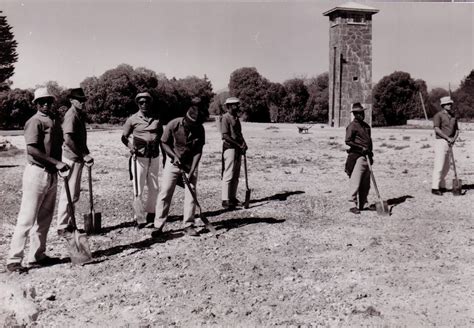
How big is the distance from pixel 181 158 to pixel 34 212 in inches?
80.2

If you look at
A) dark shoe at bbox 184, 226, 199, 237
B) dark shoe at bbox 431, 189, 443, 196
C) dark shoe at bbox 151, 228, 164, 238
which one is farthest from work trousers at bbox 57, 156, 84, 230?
dark shoe at bbox 431, 189, 443, 196

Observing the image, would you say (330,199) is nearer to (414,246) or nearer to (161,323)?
(414,246)

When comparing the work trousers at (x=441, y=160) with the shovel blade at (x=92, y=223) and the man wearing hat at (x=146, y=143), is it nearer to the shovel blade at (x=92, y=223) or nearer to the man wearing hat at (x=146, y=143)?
the man wearing hat at (x=146, y=143)

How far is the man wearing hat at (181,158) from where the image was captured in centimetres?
646

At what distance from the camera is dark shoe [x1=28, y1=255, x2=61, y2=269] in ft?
17.3

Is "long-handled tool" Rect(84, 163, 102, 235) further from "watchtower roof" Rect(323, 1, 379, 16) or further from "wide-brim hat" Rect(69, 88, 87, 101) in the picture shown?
"watchtower roof" Rect(323, 1, 379, 16)

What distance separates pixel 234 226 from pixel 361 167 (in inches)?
91.5

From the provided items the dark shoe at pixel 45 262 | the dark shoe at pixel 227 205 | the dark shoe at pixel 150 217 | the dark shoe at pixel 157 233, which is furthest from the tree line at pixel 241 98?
the dark shoe at pixel 45 262

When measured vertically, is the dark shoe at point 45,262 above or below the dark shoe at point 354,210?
below

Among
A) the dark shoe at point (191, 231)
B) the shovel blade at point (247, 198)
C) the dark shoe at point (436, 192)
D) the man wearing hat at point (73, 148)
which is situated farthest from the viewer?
the dark shoe at point (436, 192)

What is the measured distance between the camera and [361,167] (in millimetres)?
7805

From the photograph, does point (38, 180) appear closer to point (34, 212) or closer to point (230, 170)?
point (34, 212)

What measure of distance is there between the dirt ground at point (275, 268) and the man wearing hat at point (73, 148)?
0.40 m

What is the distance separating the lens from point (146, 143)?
6.92 metres
